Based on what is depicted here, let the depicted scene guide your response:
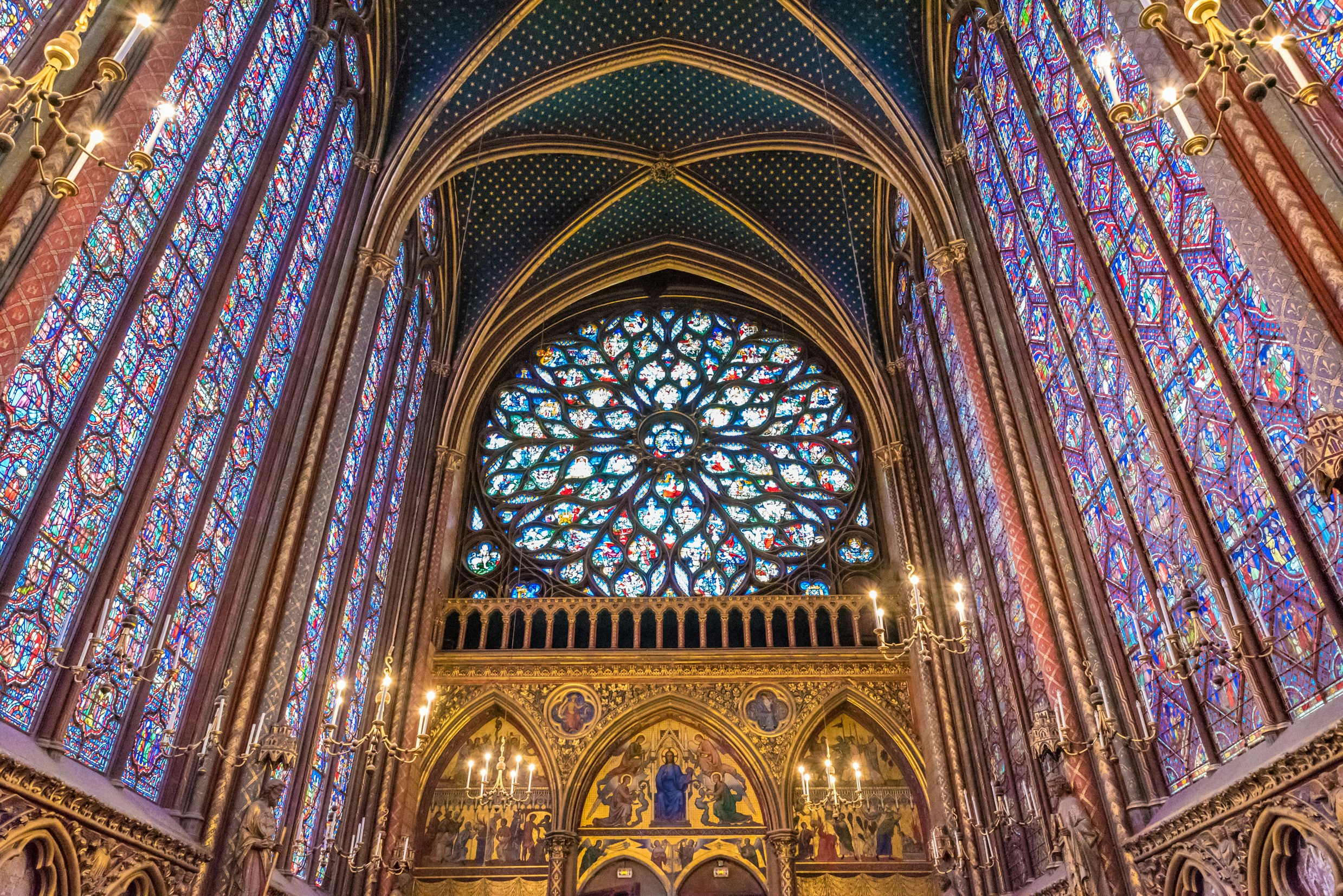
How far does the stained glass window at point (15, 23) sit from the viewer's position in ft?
24.1

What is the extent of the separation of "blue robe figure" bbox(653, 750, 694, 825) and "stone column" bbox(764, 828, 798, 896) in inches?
62.5

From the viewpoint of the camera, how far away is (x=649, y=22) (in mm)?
17266

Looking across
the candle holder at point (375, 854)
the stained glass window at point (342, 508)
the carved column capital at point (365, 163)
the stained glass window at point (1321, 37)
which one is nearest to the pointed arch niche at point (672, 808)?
the candle holder at point (375, 854)

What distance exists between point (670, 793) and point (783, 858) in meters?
2.24

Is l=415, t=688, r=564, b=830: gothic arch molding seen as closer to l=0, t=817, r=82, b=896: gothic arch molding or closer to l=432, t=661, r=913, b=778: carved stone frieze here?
l=432, t=661, r=913, b=778: carved stone frieze

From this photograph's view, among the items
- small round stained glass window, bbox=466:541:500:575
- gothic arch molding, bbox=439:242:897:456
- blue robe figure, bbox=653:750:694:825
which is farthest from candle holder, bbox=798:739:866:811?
small round stained glass window, bbox=466:541:500:575

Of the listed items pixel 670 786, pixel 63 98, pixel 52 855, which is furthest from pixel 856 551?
pixel 63 98

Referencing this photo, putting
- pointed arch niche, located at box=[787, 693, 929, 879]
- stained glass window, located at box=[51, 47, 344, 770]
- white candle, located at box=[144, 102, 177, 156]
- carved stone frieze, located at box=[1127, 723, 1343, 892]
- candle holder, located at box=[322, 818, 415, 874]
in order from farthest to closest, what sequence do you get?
pointed arch niche, located at box=[787, 693, 929, 879], candle holder, located at box=[322, 818, 415, 874], stained glass window, located at box=[51, 47, 344, 770], carved stone frieze, located at box=[1127, 723, 1343, 892], white candle, located at box=[144, 102, 177, 156]

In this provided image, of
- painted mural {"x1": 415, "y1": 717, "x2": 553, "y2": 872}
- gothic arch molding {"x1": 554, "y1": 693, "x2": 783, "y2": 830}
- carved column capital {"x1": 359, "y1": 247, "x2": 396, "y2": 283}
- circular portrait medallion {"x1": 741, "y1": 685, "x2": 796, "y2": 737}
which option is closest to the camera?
carved column capital {"x1": 359, "y1": 247, "x2": 396, "y2": 283}

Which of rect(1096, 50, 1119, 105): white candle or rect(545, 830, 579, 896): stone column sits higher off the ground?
rect(1096, 50, 1119, 105): white candle

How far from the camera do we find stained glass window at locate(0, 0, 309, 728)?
7.62m

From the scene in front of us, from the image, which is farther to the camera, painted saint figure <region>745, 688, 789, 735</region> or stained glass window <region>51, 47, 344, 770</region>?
painted saint figure <region>745, 688, 789, 735</region>

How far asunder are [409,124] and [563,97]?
375 cm

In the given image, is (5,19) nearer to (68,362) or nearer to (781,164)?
(68,362)
